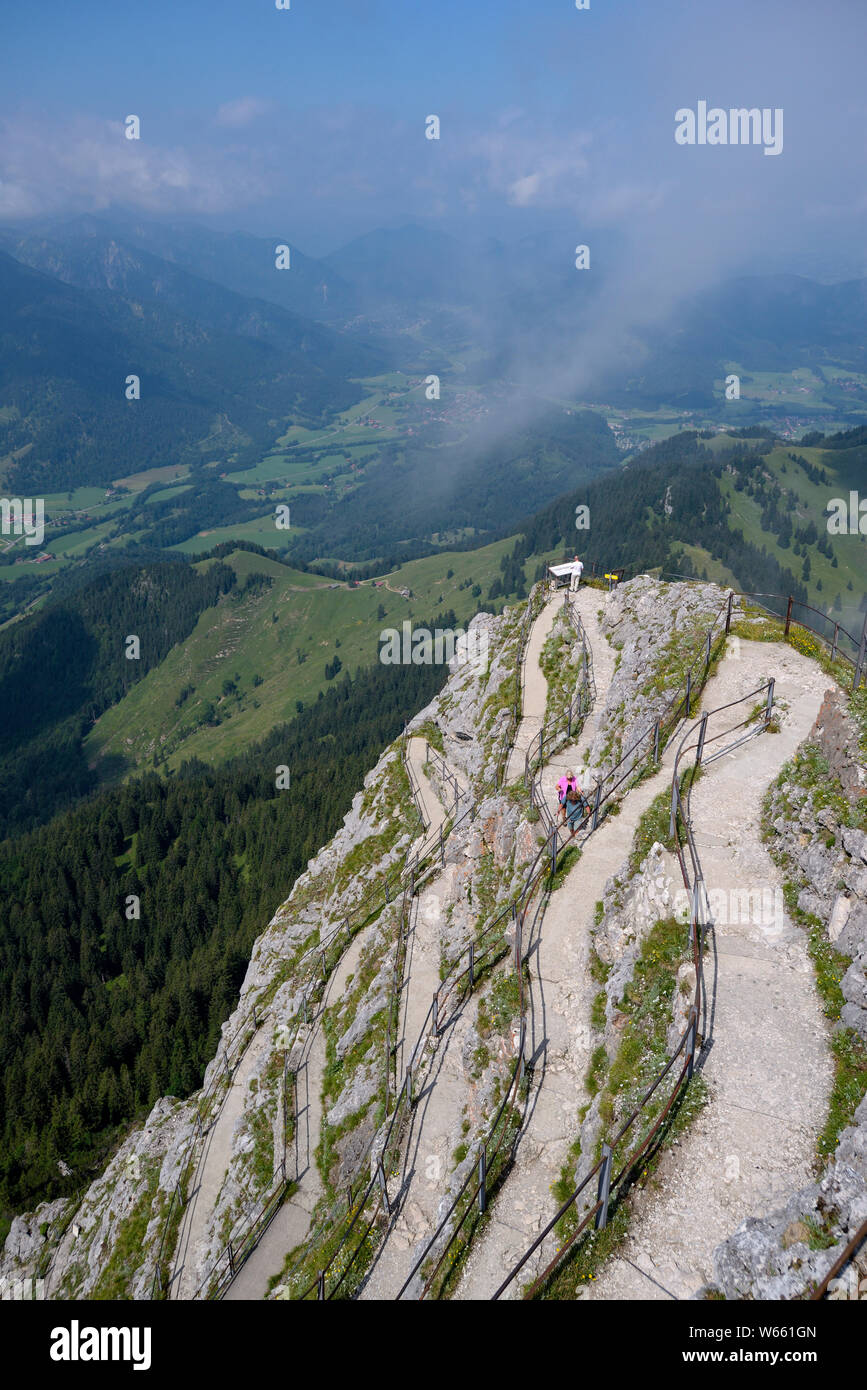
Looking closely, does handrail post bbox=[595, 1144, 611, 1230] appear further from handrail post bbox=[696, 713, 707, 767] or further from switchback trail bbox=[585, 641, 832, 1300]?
handrail post bbox=[696, 713, 707, 767]

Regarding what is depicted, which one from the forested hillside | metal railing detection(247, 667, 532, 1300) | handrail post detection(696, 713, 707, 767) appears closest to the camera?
metal railing detection(247, 667, 532, 1300)

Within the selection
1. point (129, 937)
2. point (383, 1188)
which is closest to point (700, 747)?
point (383, 1188)

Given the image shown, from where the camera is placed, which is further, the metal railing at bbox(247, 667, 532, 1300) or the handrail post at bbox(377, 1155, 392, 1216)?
the handrail post at bbox(377, 1155, 392, 1216)

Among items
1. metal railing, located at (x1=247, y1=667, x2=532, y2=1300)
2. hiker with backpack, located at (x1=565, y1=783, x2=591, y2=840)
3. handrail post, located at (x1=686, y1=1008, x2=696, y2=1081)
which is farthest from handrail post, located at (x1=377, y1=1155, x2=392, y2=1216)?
hiker with backpack, located at (x1=565, y1=783, x2=591, y2=840)

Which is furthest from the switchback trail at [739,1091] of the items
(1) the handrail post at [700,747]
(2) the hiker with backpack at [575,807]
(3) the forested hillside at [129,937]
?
(3) the forested hillside at [129,937]

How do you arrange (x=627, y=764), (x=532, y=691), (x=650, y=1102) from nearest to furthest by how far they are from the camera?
(x=650, y=1102) → (x=627, y=764) → (x=532, y=691)

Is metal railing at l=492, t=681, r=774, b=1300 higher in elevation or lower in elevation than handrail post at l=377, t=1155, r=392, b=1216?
higher

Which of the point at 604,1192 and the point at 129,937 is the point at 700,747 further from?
the point at 129,937

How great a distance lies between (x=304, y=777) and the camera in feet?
544

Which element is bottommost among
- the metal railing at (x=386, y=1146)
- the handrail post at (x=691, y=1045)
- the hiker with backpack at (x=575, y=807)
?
the metal railing at (x=386, y=1146)

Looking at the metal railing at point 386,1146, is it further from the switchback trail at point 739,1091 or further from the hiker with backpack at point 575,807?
the switchback trail at point 739,1091

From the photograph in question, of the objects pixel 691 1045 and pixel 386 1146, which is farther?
pixel 386 1146
